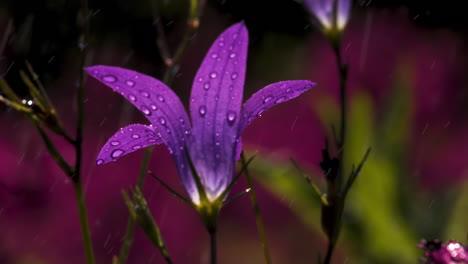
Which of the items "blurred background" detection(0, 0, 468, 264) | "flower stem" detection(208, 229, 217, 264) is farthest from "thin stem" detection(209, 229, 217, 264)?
"blurred background" detection(0, 0, 468, 264)

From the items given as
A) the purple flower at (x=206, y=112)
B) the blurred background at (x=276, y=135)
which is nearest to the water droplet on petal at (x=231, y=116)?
the purple flower at (x=206, y=112)

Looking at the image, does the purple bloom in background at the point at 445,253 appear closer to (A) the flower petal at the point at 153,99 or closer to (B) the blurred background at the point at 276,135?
(A) the flower petal at the point at 153,99

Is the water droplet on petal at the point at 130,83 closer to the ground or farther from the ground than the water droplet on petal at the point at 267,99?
farther from the ground

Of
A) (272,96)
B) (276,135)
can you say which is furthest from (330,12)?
(276,135)

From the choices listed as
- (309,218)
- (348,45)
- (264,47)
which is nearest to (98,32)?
(264,47)

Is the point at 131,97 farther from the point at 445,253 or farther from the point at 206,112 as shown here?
the point at 445,253

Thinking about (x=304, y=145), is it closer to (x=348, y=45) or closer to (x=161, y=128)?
(x=348, y=45)
